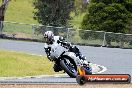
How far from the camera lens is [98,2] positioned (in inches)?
1832

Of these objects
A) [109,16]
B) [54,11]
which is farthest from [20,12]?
[109,16]

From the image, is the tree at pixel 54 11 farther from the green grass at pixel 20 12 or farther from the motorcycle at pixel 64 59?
the motorcycle at pixel 64 59

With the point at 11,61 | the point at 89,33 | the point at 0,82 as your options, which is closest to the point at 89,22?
the point at 89,33

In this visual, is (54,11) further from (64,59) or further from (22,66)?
(64,59)

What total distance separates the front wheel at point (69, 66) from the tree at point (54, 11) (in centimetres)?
3212

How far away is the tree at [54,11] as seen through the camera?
158ft

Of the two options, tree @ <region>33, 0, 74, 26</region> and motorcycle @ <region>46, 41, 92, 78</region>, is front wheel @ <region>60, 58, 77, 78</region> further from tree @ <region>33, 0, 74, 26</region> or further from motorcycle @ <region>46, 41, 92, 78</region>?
tree @ <region>33, 0, 74, 26</region>

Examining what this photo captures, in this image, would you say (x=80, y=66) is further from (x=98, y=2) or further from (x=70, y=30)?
(x=98, y=2)

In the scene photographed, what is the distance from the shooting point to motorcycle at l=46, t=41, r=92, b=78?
13.9 m

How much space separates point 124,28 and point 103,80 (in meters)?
32.0

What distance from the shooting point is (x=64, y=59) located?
14.5 m

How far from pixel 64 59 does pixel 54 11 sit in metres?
34.2

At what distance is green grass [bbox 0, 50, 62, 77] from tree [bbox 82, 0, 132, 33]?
19460 mm

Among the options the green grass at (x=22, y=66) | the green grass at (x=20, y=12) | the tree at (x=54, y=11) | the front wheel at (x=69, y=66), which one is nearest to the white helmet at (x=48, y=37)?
the front wheel at (x=69, y=66)
